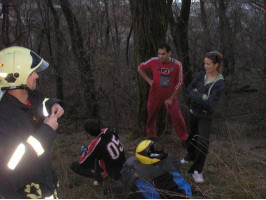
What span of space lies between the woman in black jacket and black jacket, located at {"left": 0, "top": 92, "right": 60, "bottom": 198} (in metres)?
2.15

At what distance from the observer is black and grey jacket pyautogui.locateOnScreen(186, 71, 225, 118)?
380cm

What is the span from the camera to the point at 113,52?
21.9 feet

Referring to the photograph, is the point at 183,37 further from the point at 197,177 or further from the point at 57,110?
the point at 57,110

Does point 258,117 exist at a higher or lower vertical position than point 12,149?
lower

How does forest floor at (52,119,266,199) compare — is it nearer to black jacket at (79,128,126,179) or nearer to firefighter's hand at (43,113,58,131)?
black jacket at (79,128,126,179)

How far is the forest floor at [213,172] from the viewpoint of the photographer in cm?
326

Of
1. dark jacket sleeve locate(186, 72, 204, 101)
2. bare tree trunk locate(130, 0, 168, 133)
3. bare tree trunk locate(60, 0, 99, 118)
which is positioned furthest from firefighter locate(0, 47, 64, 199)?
bare tree trunk locate(60, 0, 99, 118)

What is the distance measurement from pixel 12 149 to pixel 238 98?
1168cm

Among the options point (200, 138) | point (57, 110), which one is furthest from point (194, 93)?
point (57, 110)

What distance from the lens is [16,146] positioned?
2.09 meters

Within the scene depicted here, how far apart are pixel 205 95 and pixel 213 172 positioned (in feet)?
4.22

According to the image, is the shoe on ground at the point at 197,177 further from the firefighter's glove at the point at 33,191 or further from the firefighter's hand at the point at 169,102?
the firefighter's glove at the point at 33,191

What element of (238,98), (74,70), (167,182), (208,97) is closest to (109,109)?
(74,70)

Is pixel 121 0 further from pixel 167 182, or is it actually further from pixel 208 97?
pixel 167 182
